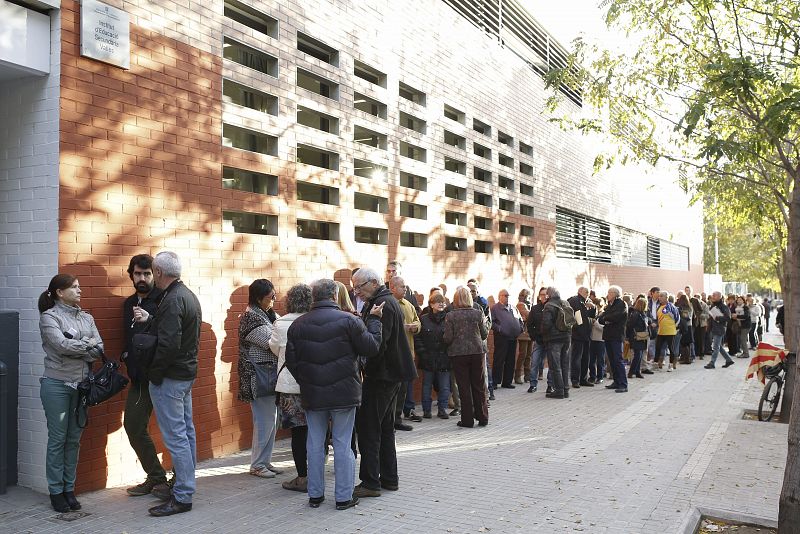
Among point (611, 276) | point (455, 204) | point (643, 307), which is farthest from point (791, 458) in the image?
point (611, 276)

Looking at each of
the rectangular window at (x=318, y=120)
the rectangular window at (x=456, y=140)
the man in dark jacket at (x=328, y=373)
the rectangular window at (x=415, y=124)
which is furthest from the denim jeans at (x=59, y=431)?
the rectangular window at (x=456, y=140)

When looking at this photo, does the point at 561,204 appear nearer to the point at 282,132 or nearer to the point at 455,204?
the point at 455,204

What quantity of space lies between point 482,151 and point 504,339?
4307mm

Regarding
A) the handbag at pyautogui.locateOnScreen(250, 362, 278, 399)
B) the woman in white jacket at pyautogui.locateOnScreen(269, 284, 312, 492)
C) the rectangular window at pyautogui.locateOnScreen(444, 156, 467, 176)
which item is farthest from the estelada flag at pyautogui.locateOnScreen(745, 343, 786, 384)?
the handbag at pyautogui.locateOnScreen(250, 362, 278, 399)

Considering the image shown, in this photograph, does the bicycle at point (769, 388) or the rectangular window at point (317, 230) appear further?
the bicycle at point (769, 388)

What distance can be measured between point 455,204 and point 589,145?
11301 millimetres

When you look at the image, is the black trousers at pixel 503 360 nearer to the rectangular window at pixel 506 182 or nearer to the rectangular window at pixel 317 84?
the rectangular window at pixel 506 182

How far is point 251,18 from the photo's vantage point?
8.57m

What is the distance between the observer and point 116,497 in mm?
6082

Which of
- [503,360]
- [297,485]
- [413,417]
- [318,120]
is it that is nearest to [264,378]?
[297,485]

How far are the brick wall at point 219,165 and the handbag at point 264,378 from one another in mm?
930

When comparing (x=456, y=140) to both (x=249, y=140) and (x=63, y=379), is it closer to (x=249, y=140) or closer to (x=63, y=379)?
(x=249, y=140)

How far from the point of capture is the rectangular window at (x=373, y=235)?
10594 mm

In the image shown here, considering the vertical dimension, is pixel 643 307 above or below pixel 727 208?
below
